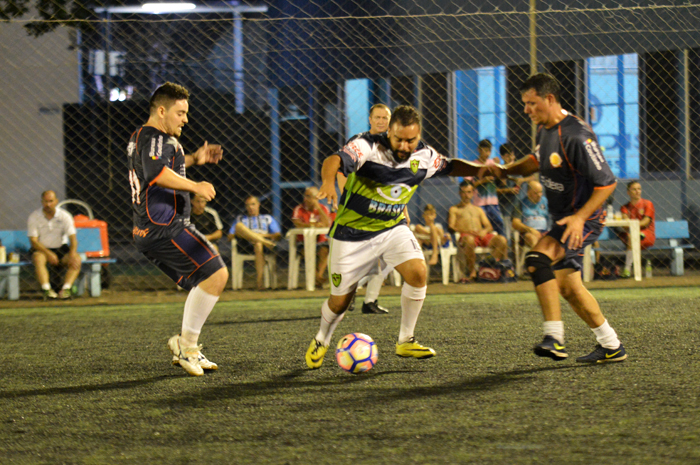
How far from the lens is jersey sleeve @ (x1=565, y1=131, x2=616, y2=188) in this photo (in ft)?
12.1

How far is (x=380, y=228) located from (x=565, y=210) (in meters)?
1.01

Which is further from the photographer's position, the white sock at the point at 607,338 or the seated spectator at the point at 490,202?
the seated spectator at the point at 490,202

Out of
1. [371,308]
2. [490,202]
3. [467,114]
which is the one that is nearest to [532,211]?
[490,202]

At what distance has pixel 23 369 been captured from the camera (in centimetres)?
413

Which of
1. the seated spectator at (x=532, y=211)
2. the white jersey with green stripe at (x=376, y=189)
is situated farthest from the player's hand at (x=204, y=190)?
the seated spectator at (x=532, y=211)

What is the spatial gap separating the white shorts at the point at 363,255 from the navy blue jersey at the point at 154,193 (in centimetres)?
86

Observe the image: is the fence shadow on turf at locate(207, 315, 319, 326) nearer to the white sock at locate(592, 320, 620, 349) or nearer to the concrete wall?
the white sock at locate(592, 320, 620, 349)

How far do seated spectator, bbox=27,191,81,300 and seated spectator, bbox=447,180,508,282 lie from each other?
14.9ft

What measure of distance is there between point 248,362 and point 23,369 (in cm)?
127

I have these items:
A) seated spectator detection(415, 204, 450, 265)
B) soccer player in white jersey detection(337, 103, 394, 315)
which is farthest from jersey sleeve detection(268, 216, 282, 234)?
soccer player in white jersey detection(337, 103, 394, 315)

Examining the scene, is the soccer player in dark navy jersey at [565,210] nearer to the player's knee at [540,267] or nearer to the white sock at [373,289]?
the player's knee at [540,267]

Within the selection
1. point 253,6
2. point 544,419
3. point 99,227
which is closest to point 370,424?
point 544,419

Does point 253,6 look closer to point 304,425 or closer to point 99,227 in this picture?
point 99,227

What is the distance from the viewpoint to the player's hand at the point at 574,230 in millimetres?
3658
